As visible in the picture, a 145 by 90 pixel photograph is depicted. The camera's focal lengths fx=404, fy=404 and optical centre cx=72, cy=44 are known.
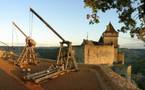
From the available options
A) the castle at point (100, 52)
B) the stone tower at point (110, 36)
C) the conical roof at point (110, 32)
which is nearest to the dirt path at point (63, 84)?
the castle at point (100, 52)

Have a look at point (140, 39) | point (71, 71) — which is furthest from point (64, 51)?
point (140, 39)

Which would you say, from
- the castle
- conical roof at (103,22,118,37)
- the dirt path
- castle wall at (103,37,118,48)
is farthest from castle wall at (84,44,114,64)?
the dirt path

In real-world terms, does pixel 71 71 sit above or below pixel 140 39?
below

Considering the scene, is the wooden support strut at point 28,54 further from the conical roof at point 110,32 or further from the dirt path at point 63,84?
the conical roof at point 110,32

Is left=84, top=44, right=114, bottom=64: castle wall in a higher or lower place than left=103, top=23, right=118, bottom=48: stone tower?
lower

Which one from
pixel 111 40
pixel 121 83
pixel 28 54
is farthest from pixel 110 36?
pixel 121 83

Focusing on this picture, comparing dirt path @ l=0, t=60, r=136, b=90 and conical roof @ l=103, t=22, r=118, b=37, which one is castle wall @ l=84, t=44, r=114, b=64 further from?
dirt path @ l=0, t=60, r=136, b=90

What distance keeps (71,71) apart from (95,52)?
3070cm

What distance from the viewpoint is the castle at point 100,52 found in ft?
182

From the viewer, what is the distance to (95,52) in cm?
5659

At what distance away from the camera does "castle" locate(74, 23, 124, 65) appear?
182ft

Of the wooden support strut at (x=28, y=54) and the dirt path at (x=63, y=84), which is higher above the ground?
the wooden support strut at (x=28, y=54)

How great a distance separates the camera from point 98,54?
57406 mm

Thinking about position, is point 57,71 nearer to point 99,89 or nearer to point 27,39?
point 99,89
